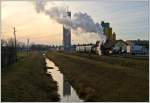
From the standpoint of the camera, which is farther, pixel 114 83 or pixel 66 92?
pixel 66 92

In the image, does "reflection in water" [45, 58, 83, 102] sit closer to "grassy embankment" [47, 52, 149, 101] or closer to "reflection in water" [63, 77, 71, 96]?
"reflection in water" [63, 77, 71, 96]

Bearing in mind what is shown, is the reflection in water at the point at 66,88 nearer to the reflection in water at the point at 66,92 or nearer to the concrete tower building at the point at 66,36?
the reflection in water at the point at 66,92

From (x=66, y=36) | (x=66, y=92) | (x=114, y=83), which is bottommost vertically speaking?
(x=66, y=92)

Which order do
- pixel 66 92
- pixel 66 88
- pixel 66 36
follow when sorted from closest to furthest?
pixel 66 36
pixel 66 92
pixel 66 88

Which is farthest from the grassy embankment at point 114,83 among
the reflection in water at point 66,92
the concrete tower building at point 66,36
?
the concrete tower building at point 66,36

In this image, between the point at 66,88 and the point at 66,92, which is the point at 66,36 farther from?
the point at 66,88

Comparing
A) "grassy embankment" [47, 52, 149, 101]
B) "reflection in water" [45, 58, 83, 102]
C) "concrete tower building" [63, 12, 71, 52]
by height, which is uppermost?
"concrete tower building" [63, 12, 71, 52]

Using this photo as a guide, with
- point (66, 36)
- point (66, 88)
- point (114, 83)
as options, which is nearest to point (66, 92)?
point (66, 88)

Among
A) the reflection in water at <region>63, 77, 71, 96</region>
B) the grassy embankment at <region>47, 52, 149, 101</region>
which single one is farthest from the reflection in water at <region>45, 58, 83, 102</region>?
the grassy embankment at <region>47, 52, 149, 101</region>

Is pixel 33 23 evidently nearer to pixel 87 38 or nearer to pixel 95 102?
pixel 87 38

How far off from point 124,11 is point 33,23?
2.88 m

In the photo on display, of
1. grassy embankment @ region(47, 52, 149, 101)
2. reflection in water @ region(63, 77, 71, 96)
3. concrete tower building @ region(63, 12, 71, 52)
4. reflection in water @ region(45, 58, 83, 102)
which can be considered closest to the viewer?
grassy embankment @ region(47, 52, 149, 101)

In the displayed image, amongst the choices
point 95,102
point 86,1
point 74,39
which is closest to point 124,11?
point 86,1

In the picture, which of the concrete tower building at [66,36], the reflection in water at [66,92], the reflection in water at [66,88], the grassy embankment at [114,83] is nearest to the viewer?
the grassy embankment at [114,83]
